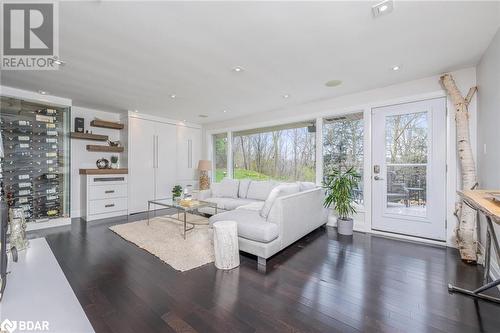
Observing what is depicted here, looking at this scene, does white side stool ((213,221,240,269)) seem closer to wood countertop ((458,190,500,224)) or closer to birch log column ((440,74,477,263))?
wood countertop ((458,190,500,224))

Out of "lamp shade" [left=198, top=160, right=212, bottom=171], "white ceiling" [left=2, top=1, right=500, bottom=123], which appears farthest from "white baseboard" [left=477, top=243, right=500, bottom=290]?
"lamp shade" [left=198, top=160, right=212, bottom=171]

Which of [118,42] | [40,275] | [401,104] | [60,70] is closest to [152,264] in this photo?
[40,275]

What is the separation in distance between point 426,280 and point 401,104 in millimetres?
2576

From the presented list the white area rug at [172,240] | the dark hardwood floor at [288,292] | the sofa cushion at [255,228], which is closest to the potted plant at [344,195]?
the dark hardwood floor at [288,292]

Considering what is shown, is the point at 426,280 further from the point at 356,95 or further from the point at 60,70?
the point at 60,70

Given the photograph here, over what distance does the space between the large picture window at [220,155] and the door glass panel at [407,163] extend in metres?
4.07

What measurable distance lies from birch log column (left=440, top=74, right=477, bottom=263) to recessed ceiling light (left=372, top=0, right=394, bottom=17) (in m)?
1.88

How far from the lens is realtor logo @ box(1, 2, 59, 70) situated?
1849mm

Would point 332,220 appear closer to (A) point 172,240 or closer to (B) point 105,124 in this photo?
(A) point 172,240

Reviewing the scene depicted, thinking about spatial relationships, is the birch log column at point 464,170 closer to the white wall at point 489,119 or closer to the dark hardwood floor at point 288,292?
the white wall at point 489,119

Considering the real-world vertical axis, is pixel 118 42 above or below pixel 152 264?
above

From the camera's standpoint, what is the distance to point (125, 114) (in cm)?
515

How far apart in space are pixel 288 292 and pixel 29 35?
357 centimetres

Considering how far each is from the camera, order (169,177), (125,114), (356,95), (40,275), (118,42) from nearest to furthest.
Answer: (40,275) < (118,42) < (356,95) < (125,114) < (169,177)
